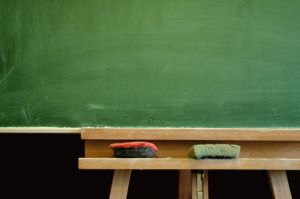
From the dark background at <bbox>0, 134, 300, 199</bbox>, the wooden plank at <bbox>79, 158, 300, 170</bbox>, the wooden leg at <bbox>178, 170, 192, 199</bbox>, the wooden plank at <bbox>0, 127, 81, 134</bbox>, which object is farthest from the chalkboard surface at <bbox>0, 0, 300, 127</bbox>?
the dark background at <bbox>0, 134, 300, 199</bbox>

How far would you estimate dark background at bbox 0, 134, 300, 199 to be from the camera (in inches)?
105

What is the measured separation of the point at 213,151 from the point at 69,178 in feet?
4.18

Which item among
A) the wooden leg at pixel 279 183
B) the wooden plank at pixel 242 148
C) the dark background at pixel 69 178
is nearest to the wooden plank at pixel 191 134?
the wooden plank at pixel 242 148

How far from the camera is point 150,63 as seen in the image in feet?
6.63

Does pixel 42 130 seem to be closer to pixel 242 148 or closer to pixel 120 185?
pixel 120 185

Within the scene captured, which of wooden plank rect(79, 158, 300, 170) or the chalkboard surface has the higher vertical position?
the chalkboard surface

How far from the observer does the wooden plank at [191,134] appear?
190 cm

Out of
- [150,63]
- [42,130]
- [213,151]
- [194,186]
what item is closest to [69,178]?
[42,130]

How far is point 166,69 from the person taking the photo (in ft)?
6.63

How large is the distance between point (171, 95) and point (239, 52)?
348 millimetres

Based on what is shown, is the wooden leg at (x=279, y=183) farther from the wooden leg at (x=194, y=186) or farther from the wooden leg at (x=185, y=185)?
the wooden leg at (x=185, y=185)

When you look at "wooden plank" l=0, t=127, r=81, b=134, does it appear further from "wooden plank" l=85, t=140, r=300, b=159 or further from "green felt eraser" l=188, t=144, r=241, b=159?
"green felt eraser" l=188, t=144, r=241, b=159

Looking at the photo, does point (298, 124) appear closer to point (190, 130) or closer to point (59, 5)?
point (190, 130)

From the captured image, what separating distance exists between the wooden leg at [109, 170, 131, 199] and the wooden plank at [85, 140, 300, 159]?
0.22m
